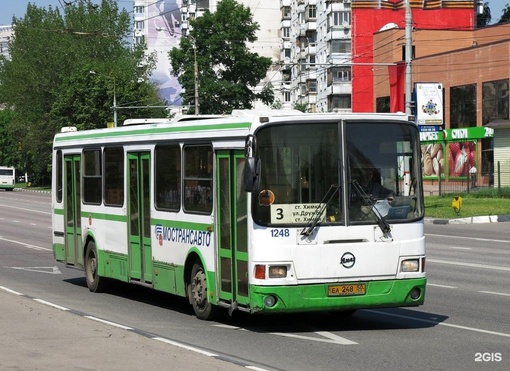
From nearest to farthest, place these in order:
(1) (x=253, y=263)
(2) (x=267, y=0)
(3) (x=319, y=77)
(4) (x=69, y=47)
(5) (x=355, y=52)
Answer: (1) (x=253, y=263) → (5) (x=355, y=52) → (4) (x=69, y=47) → (3) (x=319, y=77) → (2) (x=267, y=0)

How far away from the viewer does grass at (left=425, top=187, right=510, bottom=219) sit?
140 ft

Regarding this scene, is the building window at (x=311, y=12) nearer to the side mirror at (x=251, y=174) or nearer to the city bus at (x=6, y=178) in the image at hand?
the city bus at (x=6, y=178)

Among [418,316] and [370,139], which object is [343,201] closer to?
[370,139]

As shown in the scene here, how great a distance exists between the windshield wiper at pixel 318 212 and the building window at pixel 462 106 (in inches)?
2320

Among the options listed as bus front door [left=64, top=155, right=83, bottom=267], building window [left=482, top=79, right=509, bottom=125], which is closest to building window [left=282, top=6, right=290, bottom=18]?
building window [left=482, top=79, right=509, bottom=125]

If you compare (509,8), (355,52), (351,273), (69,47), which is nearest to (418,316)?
(351,273)

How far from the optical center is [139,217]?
16750 mm

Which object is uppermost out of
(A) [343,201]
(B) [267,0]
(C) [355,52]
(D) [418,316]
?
(B) [267,0]

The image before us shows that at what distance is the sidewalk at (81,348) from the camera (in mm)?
Answer: 10117

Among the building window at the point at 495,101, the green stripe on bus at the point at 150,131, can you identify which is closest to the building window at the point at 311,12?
the building window at the point at 495,101

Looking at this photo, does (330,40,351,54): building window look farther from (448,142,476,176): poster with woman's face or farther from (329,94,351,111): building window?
(448,142,476,176): poster with woman's face

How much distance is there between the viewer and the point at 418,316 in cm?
1473

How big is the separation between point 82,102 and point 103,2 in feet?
64.7

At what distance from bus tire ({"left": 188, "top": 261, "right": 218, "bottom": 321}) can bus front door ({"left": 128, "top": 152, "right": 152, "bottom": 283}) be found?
5.30 ft
